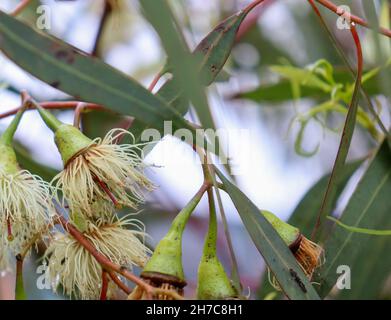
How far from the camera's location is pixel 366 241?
1038 millimetres

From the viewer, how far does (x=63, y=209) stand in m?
0.93

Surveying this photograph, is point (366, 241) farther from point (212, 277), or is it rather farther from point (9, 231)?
point (9, 231)

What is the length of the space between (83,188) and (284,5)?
1360mm

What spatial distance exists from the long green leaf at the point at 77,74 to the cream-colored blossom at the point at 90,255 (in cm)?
19

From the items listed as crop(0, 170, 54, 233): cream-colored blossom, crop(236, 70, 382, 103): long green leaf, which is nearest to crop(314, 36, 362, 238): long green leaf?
crop(0, 170, 54, 233): cream-colored blossom

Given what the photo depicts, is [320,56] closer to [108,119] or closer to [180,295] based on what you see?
[108,119]

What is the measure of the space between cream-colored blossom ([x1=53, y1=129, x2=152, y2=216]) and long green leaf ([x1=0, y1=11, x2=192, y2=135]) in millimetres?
129

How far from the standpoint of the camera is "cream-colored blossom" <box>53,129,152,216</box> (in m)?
0.88

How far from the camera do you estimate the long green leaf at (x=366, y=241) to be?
3.24 ft

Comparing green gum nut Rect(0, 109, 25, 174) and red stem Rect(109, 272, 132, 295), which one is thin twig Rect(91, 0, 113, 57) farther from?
red stem Rect(109, 272, 132, 295)
